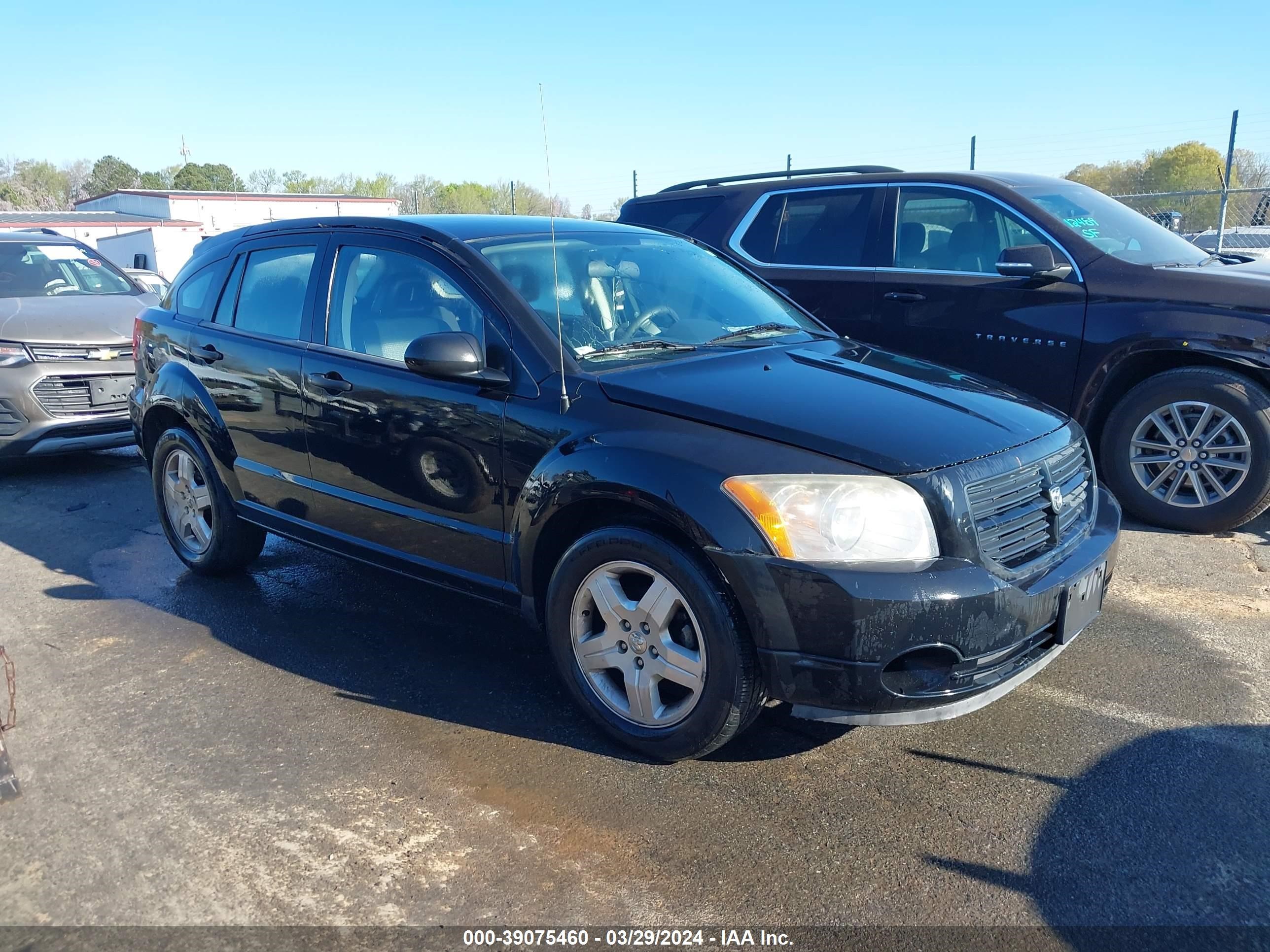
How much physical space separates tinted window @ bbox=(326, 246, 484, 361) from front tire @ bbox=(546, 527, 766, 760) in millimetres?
1078

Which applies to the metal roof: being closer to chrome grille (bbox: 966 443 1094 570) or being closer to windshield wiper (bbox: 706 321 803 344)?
windshield wiper (bbox: 706 321 803 344)

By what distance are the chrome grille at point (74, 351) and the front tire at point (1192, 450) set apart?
6816 mm

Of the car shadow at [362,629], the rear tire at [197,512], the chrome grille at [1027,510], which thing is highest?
the chrome grille at [1027,510]

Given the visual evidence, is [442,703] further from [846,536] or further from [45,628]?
[45,628]

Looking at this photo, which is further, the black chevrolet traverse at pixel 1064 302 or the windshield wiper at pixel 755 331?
the black chevrolet traverse at pixel 1064 302

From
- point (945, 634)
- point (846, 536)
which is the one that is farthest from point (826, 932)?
point (846, 536)

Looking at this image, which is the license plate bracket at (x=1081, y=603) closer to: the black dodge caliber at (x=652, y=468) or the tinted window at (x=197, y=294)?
the black dodge caliber at (x=652, y=468)

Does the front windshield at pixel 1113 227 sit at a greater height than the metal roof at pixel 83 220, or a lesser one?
lesser

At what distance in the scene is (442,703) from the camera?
3.66 m

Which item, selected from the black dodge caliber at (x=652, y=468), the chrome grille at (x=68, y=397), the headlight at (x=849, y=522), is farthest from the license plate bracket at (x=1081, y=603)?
the chrome grille at (x=68, y=397)

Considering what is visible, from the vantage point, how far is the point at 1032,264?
17.8 ft

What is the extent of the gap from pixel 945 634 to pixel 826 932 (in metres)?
0.85

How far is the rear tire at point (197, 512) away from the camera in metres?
4.86

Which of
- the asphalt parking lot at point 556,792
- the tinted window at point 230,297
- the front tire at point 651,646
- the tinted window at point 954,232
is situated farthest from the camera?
the tinted window at point 954,232
